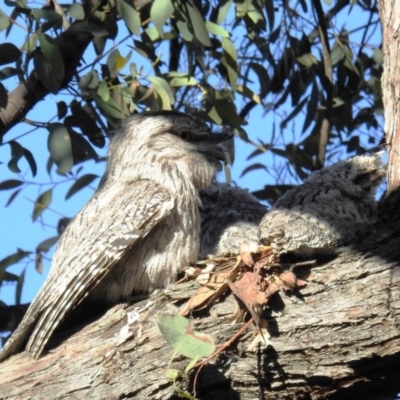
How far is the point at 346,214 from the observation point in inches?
159

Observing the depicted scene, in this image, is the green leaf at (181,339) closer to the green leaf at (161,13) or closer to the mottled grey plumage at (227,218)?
the mottled grey plumage at (227,218)

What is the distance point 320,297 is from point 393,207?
0.52 metres

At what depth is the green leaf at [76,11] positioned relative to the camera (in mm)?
4344

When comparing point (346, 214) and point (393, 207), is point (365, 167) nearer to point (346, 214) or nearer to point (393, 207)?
point (346, 214)

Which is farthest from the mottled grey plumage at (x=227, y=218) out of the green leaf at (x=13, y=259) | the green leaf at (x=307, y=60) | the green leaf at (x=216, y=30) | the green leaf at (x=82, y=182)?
the green leaf at (x=13, y=259)

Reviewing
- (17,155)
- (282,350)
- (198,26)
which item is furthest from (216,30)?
(282,350)

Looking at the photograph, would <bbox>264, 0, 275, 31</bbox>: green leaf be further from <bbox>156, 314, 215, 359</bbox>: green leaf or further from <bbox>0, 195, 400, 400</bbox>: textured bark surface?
<bbox>156, 314, 215, 359</bbox>: green leaf

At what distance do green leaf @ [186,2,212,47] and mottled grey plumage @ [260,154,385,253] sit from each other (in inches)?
31.7

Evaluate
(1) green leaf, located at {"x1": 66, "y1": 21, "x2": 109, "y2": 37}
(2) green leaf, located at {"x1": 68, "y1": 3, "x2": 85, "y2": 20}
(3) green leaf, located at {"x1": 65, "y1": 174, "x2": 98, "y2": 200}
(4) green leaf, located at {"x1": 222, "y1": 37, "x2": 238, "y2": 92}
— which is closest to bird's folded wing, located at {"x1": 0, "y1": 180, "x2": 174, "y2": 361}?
(1) green leaf, located at {"x1": 66, "y1": 21, "x2": 109, "y2": 37}

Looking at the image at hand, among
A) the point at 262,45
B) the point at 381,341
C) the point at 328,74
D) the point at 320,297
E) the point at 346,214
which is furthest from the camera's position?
the point at 262,45

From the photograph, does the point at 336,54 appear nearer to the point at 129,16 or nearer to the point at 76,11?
the point at 129,16

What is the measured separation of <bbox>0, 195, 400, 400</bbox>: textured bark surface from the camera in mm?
3086

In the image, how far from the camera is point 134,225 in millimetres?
3771

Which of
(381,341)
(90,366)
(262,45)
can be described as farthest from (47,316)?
(262,45)
